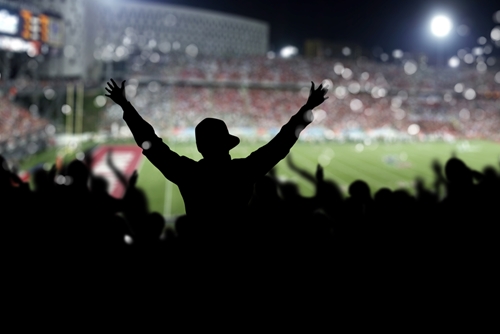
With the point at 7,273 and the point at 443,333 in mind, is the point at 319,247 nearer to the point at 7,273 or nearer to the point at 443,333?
the point at 443,333

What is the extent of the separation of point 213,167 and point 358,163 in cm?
→ 2541

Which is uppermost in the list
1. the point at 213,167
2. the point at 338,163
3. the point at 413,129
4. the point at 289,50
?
the point at 289,50

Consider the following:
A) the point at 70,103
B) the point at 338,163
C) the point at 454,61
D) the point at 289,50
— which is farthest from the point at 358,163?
the point at 289,50

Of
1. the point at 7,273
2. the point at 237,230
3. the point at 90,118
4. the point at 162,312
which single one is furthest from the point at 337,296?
the point at 90,118

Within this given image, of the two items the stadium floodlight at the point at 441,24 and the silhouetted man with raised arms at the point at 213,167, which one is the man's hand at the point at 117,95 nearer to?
the silhouetted man with raised arms at the point at 213,167

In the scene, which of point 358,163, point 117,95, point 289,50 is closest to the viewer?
point 117,95

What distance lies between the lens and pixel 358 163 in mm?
26828

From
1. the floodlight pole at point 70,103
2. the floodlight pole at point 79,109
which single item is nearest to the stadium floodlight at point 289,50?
the floodlight pole at point 79,109

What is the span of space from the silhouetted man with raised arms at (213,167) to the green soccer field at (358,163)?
12.4m

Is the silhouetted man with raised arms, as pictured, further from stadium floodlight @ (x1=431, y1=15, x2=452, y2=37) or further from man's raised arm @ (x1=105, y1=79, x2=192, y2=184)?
stadium floodlight @ (x1=431, y1=15, x2=452, y2=37)

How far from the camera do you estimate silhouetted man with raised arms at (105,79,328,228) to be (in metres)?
2.23

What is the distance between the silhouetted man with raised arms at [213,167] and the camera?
2.23 metres

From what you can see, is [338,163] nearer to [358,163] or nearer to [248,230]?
[358,163]

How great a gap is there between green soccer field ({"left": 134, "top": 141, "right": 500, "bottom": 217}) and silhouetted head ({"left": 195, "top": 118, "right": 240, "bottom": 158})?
12.5 meters
